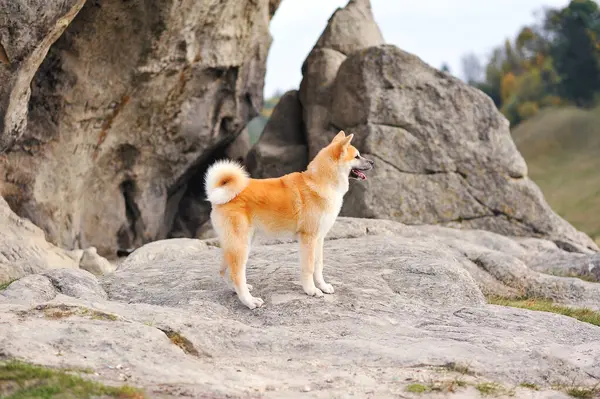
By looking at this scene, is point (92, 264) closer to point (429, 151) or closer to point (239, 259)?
point (239, 259)

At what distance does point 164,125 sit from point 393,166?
7875mm

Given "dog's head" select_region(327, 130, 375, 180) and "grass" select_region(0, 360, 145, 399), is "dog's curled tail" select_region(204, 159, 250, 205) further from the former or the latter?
"grass" select_region(0, 360, 145, 399)

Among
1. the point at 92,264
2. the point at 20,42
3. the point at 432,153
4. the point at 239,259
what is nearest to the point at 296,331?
the point at 239,259

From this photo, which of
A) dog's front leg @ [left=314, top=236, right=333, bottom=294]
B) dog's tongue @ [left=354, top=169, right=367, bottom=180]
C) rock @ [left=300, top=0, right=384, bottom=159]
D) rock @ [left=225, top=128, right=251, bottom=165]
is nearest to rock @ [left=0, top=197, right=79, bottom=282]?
dog's front leg @ [left=314, top=236, right=333, bottom=294]

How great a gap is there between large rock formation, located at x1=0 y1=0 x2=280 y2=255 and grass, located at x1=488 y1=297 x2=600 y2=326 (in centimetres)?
1105

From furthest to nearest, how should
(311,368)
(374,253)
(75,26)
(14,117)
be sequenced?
(75,26), (14,117), (374,253), (311,368)

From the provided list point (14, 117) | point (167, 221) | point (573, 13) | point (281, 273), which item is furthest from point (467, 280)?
point (573, 13)

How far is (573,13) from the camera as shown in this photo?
217ft

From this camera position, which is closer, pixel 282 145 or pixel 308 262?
pixel 308 262

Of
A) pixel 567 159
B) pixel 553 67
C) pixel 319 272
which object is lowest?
pixel 319 272

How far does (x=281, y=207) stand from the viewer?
1135 cm

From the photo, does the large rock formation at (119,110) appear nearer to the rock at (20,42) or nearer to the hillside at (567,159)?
the rock at (20,42)

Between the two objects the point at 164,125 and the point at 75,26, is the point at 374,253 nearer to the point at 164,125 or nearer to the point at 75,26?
the point at 75,26

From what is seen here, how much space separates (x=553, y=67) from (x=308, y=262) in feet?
222
